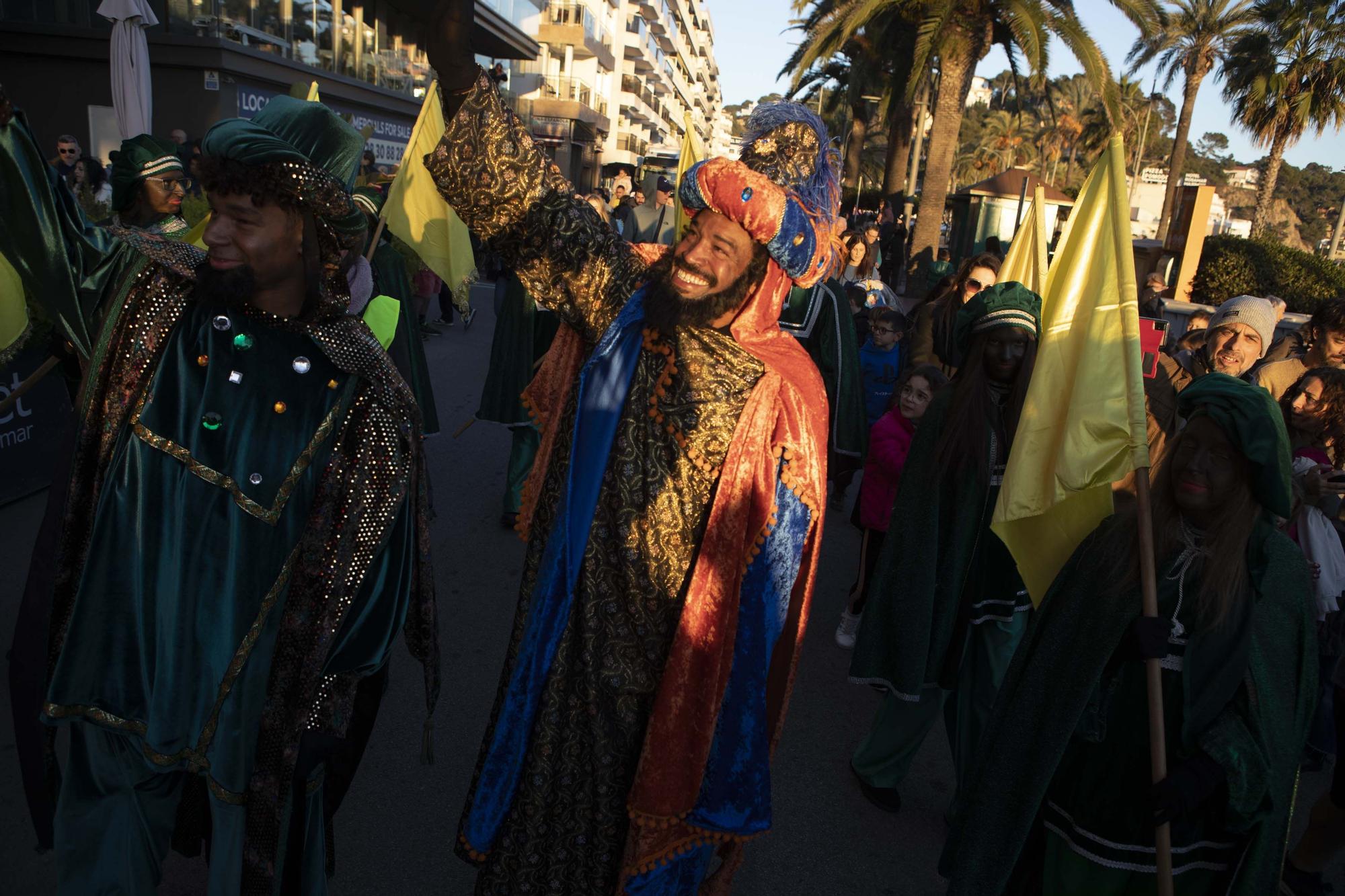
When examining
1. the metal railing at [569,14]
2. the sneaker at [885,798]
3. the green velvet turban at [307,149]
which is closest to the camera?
the green velvet turban at [307,149]

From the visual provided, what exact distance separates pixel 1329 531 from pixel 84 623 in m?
4.34

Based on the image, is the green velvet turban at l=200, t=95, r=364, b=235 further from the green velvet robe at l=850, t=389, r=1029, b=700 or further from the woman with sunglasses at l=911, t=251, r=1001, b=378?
the woman with sunglasses at l=911, t=251, r=1001, b=378

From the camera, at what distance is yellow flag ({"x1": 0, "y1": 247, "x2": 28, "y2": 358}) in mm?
2768

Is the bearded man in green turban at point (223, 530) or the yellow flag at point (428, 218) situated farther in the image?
the yellow flag at point (428, 218)

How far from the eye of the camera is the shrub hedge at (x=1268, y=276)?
50.9 ft

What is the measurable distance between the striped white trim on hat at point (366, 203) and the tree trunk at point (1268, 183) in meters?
28.5

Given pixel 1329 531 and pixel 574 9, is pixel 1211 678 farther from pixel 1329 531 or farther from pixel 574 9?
pixel 574 9

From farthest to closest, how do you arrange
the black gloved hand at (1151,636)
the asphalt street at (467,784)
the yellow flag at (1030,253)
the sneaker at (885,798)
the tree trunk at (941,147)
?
the tree trunk at (941,147), the sneaker at (885,798), the yellow flag at (1030,253), the asphalt street at (467,784), the black gloved hand at (1151,636)

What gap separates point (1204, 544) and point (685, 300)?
149 centimetres

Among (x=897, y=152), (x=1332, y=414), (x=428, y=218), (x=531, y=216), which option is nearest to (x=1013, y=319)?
(x=1332, y=414)

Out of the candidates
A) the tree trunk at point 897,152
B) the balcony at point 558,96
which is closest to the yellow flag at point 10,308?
the tree trunk at point 897,152

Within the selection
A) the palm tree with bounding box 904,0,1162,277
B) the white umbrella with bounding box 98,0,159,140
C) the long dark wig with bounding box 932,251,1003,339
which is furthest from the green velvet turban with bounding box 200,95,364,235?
the palm tree with bounding box 904,0,1162,277

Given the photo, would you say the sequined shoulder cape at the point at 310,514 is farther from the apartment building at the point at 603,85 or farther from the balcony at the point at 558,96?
the balcony at the point at 558,96

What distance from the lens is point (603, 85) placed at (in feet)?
182
